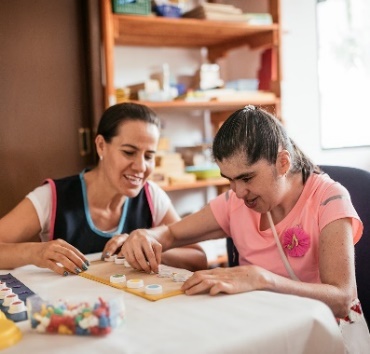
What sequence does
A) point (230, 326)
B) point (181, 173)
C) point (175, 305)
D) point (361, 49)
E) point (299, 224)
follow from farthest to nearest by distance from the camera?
1. point (361, 49)
2. point (181, 173)
3. point (299, 224)
4. point (175, 305)
5. point (230, 326)

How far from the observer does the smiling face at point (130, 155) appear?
183cm

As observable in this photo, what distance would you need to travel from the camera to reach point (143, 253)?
133 centimetres

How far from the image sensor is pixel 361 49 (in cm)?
337

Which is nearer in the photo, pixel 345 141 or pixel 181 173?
pixel 181 173

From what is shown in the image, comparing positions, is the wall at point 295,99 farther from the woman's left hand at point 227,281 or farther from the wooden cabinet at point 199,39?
the woman's left hand at point 227,281

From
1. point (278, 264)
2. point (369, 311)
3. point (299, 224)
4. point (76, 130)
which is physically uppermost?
point (76, 130)

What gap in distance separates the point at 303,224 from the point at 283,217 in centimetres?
8

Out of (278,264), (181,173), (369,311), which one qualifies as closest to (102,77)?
(181,173)

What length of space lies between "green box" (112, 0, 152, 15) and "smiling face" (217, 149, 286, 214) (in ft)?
4.85

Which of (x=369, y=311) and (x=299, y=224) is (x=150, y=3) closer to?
(x=299, y=224)

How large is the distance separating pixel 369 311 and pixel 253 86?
6.06 feet

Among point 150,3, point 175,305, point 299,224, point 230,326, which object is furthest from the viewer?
point 150,3

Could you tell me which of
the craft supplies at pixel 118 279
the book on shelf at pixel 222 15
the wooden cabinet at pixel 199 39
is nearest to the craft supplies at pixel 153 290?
the craft supplies at pixel 118 279

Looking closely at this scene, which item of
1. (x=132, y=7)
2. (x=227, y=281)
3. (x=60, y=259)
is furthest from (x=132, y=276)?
(x=132, y=7)
